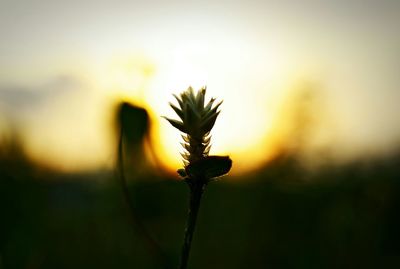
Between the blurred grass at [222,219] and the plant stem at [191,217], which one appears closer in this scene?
the plant stem at [191,217]

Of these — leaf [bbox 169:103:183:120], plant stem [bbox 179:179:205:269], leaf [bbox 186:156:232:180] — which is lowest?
plant stem [bbox 179:179:205:269]

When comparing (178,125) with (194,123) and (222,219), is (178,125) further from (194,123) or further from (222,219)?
(222,219)

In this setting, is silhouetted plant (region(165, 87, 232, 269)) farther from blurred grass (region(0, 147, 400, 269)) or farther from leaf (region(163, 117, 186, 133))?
blurred grass (region(0, 147, 400, 269))

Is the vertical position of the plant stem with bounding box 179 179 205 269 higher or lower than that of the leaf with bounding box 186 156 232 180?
lower

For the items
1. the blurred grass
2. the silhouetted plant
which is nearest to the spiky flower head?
the silhouetted plant

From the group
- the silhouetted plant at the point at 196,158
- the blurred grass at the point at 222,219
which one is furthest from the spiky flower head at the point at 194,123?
the blurred grass at the point at 222,219

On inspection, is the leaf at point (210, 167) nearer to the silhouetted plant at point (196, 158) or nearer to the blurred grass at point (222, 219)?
the silhouetted plant at point (196, 158)

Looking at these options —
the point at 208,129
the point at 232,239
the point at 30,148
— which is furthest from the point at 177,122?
the point at 232,239

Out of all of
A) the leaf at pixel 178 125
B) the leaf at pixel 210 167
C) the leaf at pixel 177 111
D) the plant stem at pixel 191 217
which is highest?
the leaf at pixel 177 111
